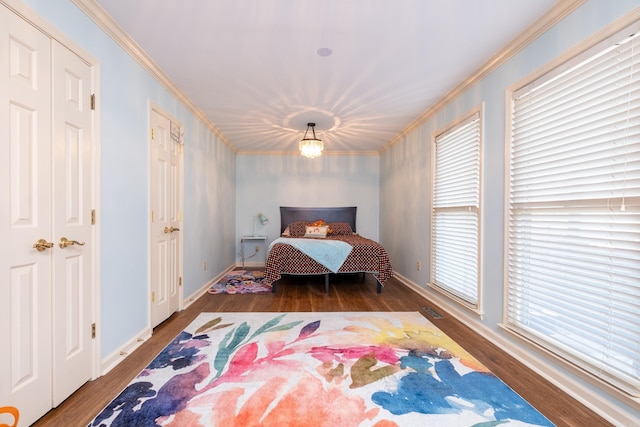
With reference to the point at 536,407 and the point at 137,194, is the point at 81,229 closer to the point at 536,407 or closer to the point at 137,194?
the point at 137,194

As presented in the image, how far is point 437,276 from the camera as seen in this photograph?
3723mm

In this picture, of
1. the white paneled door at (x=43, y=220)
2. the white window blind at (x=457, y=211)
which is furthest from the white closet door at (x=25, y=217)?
the white window blind at (x=457, y=211)

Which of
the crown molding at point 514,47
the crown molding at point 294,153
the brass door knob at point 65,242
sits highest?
the crown molding at point 514,47

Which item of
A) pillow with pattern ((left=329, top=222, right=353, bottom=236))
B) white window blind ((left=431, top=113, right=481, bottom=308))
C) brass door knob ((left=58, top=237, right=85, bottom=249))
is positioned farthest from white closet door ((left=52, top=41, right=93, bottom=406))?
pillow with pattern ((left=329, top=222, right=353, bottom=236))

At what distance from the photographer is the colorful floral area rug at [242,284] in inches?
166

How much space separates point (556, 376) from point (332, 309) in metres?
2.07

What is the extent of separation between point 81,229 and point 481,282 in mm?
3132

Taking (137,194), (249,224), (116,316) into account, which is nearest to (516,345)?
(116,316)

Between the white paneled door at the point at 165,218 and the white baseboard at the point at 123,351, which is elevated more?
the white paneled door at the point at 165,218

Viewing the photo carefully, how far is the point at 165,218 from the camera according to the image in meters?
3.04

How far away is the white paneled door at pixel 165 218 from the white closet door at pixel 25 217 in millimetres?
1131

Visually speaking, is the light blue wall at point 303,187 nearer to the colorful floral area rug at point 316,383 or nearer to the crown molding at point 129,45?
the crown molding at point 129,45

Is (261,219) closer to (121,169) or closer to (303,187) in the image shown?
(303,187)

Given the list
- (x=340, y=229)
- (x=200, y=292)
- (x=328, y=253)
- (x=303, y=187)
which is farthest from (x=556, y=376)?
(x=303, y=187)
